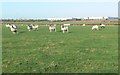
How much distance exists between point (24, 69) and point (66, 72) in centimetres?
215

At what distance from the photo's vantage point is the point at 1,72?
44.5 ft

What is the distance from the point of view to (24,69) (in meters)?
14.1

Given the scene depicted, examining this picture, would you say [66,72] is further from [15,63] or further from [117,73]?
[15,63]

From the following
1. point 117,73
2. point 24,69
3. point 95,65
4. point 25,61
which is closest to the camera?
point 117,73

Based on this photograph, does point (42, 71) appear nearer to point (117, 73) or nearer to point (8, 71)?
point (8, 71)

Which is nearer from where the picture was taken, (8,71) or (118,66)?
(8,71)

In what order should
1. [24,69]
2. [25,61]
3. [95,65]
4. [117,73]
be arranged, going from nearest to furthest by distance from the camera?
1. [117,73]
2. [24,69]
3. [95,65]
4. [25,61]

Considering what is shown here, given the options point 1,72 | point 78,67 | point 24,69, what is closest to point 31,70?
point 24,69

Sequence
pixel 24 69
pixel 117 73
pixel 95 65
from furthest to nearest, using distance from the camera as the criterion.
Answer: pixel 95 65 → pixel 24 69 → pixel 117 73

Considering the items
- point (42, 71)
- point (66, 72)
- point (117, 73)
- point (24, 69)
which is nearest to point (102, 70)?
point (117, 73)

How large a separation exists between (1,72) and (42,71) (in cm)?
194

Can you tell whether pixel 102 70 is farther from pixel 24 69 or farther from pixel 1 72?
pixel 1 72

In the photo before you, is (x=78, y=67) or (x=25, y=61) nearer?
(x=78, y=67)

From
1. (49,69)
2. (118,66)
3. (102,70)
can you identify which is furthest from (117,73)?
(49,69)
